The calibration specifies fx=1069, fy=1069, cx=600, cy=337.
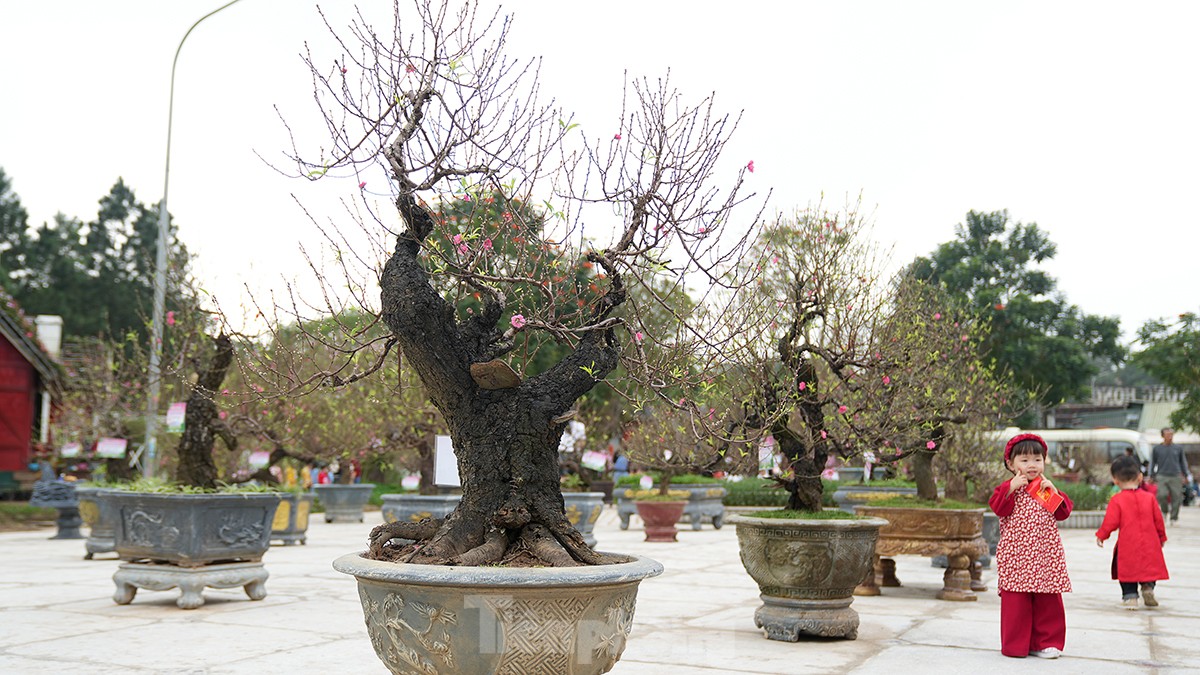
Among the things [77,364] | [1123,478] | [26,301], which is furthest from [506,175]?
[26,301]

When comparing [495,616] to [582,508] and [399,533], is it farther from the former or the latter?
[582,508]

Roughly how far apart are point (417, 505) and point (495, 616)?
1020 cm

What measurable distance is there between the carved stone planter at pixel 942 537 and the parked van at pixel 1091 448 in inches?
977

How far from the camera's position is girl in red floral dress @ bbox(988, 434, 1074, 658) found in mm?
6887

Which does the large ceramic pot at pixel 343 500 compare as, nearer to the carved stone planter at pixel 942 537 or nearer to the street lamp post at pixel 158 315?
the street lamp post at pixel 158 315

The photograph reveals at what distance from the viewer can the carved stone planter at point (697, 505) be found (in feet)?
67.8

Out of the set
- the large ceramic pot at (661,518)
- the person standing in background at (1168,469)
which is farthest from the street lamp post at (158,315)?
the person standing in background at (1168,469)

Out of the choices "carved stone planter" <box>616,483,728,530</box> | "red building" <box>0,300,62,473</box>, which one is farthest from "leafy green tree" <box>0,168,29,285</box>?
"carved stone planter" <box>616,483,728,530</box>

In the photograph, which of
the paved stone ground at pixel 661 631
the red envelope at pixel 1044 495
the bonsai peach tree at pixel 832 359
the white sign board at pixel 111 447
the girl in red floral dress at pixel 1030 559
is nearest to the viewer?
the paved stone ground at pixel 661 631

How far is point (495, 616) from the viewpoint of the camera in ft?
13.1

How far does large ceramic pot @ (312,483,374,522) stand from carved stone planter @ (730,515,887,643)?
1595 cm

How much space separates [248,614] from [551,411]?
5085 mm

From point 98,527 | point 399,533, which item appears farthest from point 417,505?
point 399,533

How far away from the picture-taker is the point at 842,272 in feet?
28.0
